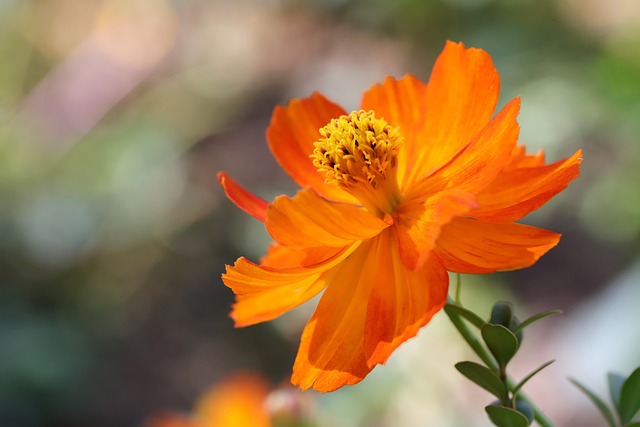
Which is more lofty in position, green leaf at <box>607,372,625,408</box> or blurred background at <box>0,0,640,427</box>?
green leaf at <box>607,372,625,408</box>

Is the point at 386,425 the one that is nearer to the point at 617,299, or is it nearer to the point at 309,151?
the point at 617,299

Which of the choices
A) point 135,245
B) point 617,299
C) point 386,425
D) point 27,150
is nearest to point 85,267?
point 135,245

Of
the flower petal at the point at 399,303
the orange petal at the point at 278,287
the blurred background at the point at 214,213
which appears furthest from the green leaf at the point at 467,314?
the blurred background at the point at 214,213

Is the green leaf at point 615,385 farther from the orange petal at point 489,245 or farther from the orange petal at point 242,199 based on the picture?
the orange petal at point 242,199

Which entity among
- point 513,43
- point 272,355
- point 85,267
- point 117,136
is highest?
point 513,43

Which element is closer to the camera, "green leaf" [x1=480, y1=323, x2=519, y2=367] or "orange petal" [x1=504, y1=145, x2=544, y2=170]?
"green leaf" [x1=480, y1=323, x2=519, y2=367]

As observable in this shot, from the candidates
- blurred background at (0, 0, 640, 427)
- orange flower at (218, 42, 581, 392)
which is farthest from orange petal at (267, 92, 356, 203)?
blurred background at (0, 0, 640, 427)

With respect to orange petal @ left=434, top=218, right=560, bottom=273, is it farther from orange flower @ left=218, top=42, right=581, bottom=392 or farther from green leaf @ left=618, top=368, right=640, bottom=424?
green leaf @ left=618, top=368, right=640, bottom=424
